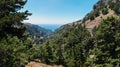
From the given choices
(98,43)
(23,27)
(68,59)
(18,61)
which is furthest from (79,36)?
(18,61)

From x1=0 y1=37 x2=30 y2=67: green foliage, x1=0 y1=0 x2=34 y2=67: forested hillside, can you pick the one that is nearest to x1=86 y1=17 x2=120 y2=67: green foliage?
x1=0 y1=0 x2=34 y2=67: forested hillside

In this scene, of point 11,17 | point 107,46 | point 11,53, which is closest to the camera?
point 11,53

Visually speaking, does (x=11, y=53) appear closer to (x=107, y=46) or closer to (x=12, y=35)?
(x=12, y=35)

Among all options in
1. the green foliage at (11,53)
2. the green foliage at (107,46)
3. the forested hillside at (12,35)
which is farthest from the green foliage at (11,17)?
the green foliage at (107,46)

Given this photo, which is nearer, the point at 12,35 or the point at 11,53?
the point at 11,53

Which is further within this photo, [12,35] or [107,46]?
[107,46]

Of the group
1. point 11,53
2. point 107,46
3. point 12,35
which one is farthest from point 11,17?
point 107,46

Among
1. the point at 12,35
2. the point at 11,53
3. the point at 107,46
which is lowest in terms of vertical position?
the point at 11,53

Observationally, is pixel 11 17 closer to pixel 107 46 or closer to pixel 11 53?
pixel 11 53

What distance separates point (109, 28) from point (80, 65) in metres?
28.2

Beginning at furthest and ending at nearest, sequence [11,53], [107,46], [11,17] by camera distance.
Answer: [107,46]
[11,17]
[11,53]

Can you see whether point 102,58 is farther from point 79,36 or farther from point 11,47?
point 79,36

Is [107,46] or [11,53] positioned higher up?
[107,46]

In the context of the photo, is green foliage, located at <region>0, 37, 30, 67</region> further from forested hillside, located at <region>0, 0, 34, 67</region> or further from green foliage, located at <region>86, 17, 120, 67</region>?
green foliage, located at <region>86, 17, 120, 67</region>
